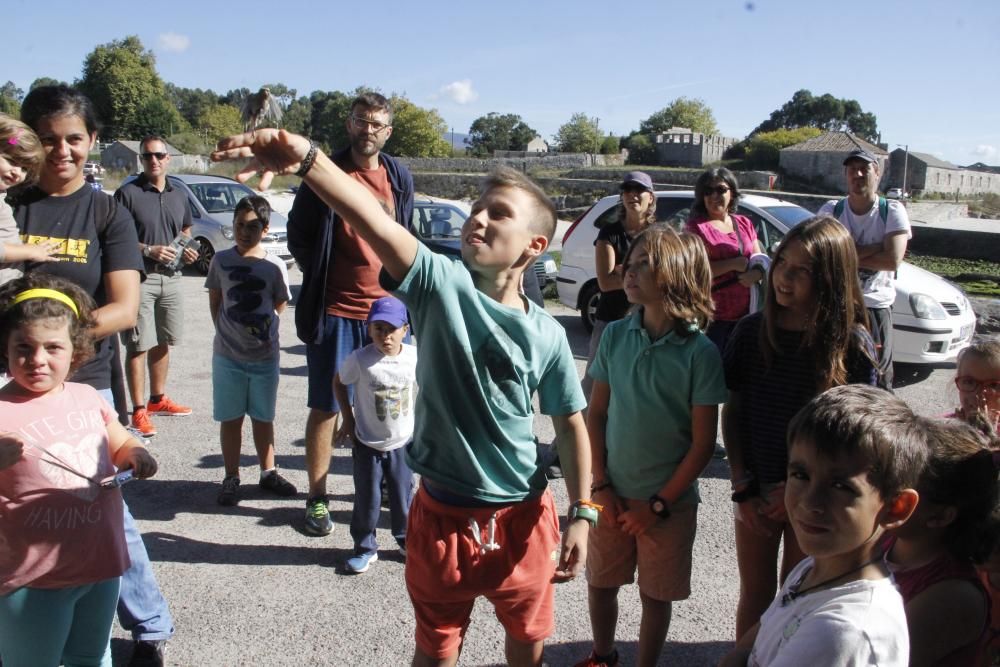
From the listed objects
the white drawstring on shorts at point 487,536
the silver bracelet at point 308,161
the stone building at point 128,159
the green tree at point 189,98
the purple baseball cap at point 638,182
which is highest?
the green tree at point 189,98

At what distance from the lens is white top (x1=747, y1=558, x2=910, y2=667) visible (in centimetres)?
151

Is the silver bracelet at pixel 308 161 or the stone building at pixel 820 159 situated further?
the stone building at pixel 820 159

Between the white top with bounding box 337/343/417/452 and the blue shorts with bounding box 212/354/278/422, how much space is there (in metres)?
0.88

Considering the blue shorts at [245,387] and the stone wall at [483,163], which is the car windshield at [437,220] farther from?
the stone wall at [483,163]

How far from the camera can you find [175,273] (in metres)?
5.75

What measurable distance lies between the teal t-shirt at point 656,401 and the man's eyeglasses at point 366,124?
1805 mm

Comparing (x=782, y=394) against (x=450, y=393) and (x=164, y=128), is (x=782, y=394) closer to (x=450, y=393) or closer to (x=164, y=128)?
(x=450, y=393)

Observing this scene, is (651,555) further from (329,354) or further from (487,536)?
Result: (329,354)

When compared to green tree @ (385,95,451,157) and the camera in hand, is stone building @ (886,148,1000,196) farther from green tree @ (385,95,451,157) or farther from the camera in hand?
the camera in hand

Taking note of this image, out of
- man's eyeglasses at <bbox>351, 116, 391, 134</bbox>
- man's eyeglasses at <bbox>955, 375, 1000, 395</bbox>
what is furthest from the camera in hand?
man's eyeglasses at <bbox>955, 375, 1000, 395</bbox>

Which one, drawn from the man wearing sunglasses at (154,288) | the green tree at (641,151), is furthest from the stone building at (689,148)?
the man wearing sunglasses at (154,288)

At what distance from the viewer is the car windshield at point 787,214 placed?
7.98 m

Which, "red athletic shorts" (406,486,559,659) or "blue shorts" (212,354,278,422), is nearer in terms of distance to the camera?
"red athletic shorts" (406,486,559,659)

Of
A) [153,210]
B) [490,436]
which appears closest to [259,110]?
[490,436]
